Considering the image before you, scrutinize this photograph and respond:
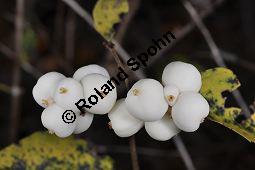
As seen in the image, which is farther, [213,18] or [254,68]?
[213,18]

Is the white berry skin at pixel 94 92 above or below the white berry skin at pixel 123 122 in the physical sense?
above

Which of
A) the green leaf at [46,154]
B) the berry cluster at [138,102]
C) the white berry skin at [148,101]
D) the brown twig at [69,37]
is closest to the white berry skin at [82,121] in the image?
the berry cluster at [138,102]

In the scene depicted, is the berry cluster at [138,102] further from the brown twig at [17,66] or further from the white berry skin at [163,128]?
the brown twig at [17,66]

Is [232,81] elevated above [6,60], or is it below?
below

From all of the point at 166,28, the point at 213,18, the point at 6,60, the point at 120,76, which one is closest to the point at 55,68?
the point at 6,60

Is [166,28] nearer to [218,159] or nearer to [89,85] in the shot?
[218,159]

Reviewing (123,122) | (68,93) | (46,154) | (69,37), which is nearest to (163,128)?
(123,122)

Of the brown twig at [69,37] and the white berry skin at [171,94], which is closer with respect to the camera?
the white berry skin at [171,94]
